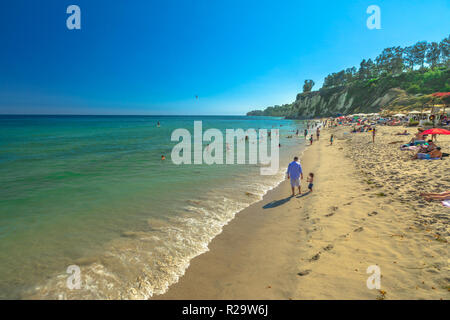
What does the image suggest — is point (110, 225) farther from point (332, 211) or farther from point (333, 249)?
point (332, 211)

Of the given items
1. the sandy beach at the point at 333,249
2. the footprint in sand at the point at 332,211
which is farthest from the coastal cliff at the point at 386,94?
the footprint in sand at the point at 332,211

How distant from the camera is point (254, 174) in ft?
48.5

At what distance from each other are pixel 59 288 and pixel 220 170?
39.1 feet

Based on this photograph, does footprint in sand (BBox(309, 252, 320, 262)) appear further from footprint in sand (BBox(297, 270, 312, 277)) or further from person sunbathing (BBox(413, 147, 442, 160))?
person sunbathing (BBox(413, 147, 442, 160))

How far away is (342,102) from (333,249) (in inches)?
4386

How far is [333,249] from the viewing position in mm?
5449

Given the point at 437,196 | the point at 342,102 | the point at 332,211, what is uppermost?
the point at 342,102

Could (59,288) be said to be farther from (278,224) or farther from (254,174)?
(254,174)

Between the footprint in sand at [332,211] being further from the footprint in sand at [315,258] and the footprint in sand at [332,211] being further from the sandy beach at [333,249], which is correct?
the footprint in sand at [315,258]

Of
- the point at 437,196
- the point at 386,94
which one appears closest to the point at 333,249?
the point at 437,196

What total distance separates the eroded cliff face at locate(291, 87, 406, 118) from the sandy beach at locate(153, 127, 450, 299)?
81.8 meters

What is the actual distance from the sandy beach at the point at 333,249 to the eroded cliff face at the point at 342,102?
81.8m

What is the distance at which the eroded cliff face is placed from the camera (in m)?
72.3

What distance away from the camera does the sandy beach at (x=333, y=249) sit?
13.6 feet
